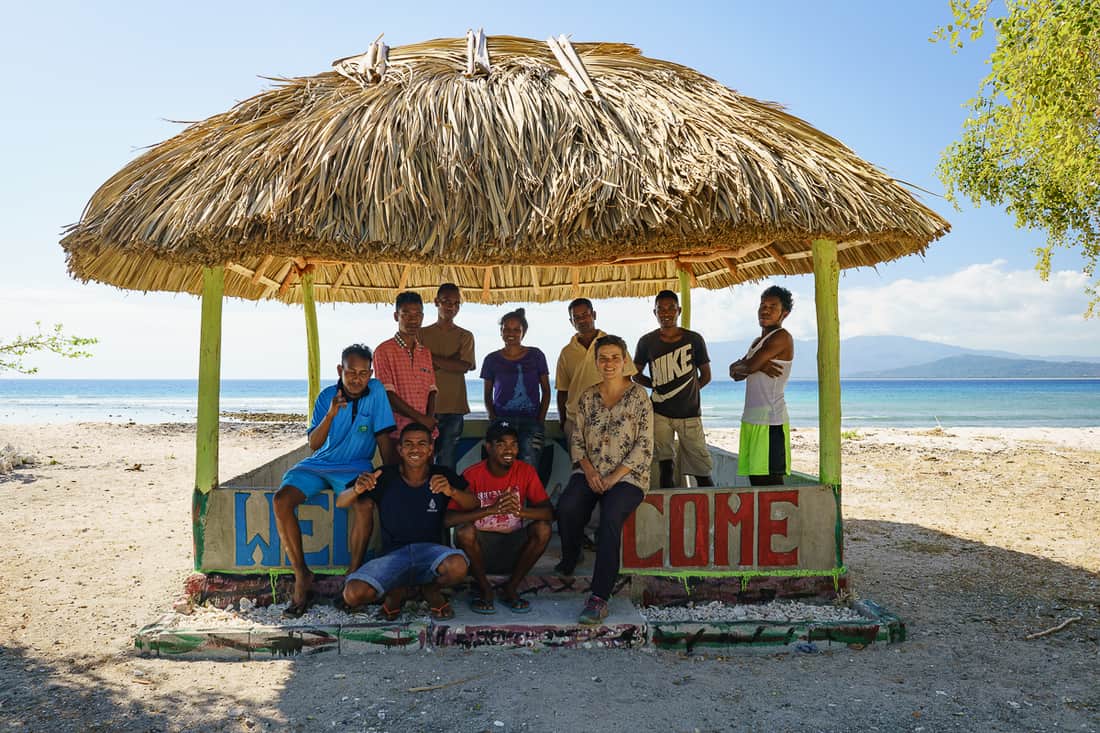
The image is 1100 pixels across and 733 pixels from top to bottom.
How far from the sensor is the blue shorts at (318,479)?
425 cm

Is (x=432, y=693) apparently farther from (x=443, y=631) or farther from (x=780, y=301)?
(x=780, y=301)

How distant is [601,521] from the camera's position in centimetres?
416

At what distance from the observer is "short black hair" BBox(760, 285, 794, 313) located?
15.8ft

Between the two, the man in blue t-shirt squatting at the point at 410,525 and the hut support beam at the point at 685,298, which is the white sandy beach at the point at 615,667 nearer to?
the man in blue t-shirt squatting at the point at 410,525

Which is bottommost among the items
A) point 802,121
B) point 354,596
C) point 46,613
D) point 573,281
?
point 46,613

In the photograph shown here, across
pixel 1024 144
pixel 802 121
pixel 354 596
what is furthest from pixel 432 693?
pixel 1024 144

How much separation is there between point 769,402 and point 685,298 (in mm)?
2783

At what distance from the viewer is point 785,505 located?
14.6 ft


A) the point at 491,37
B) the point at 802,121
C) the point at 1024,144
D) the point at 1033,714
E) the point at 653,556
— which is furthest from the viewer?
the point at 1024,144

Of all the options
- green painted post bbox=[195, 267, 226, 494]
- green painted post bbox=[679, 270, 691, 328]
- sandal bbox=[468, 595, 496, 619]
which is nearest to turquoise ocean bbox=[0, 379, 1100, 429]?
green painted post bbox=[679, 270, 691, 328]

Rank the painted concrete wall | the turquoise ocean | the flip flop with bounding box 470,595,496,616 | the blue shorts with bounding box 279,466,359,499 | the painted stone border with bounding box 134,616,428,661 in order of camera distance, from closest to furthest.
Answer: the painted stone border with bounding box 134,616,428,661, the flip flop with bounding box 470,595,496,616, the blue shorts with bounding box 279,466,359,499, the painted concrete wall, the turquoise ocean

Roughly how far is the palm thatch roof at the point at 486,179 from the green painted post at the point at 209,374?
0.94 feet

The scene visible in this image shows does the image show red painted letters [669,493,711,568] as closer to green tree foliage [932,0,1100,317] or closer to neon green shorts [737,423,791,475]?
neon green shorts [737,423,791,475]

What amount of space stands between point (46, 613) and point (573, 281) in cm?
544
